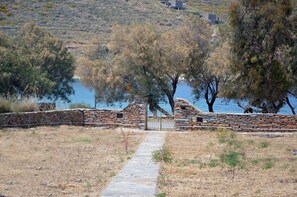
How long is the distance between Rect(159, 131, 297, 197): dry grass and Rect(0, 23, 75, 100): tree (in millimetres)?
11207

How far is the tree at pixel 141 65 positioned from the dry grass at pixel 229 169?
1085 centimetres

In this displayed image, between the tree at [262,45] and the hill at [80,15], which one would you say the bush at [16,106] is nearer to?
the tree at [262,45]

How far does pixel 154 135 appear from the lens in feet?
67.7

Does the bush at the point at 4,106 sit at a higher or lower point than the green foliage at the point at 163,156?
lower

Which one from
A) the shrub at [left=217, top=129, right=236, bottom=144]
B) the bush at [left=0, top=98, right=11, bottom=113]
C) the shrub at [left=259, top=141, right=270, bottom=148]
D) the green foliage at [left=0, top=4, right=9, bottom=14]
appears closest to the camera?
the shrub at [left=259, top=141, right=270, bottom=148]

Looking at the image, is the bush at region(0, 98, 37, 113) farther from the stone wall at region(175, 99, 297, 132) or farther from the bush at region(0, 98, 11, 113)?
the stone wall at region(175, 99, 297, 132)

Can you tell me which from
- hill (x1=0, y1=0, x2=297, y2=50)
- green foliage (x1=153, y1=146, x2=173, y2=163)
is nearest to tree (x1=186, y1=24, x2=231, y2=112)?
green foliage (x1=153, y1=146, x2=173, y2=163)

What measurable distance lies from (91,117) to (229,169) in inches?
466

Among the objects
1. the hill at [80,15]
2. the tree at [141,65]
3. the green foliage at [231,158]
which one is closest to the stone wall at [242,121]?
the green foliage at [231,158]

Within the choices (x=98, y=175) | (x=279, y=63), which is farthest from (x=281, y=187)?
(x=279, y=63)

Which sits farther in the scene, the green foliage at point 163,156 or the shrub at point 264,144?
the shrub at point 264,144

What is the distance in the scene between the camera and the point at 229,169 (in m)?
12.8

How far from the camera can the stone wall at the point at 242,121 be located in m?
22.0

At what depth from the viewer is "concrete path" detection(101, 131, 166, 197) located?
973 cm
